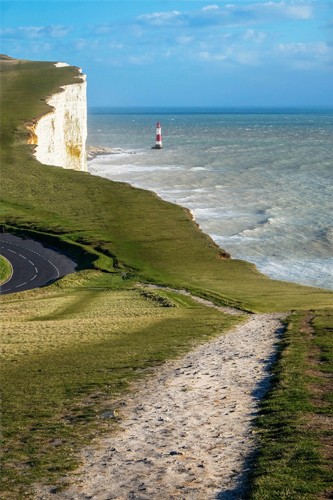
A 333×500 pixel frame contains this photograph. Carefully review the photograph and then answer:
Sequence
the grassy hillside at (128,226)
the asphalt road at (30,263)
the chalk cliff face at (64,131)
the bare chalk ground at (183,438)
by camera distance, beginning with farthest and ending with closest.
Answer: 1. the chalk cliff face at (64,131)
2. the asphalt road at (30,263)
3. the grassy hillside at (128,226)
4. the bare chalk ground at (183,438)

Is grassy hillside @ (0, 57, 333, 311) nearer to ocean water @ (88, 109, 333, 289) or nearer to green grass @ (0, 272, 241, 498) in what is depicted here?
green grass @ (0, 272, 241, 498)

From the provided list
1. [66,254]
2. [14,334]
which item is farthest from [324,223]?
[14,334]

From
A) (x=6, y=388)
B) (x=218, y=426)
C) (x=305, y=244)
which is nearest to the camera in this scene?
(x=218, y=426)

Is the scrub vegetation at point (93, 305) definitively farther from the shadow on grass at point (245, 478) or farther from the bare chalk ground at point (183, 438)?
the bare chalk ground at point (183, 438)

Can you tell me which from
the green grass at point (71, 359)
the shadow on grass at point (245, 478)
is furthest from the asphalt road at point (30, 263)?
the shadow on grass at point (245, 478)

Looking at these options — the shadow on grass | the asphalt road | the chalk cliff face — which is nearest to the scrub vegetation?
the shadow on grass

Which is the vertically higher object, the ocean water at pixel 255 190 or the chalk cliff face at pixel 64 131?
the chalk cliff face at pixel 64 131

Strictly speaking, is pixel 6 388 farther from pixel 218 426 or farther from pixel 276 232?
pixel 276 232
